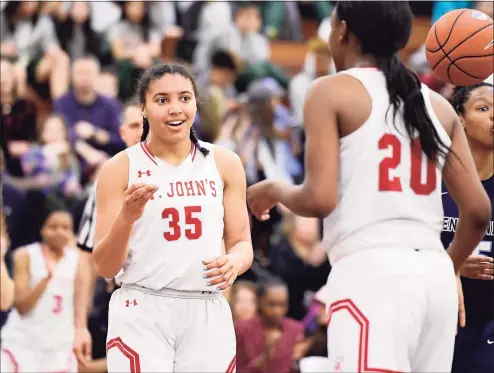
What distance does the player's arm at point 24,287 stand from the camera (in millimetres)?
7773

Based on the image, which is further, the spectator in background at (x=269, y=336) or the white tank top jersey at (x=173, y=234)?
the spectator in background at (x=269, y=336)

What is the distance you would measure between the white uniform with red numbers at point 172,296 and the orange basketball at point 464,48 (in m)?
1.51

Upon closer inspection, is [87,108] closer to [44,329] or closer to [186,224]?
[44,329]

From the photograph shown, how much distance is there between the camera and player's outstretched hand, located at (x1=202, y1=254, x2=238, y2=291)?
439 centimetres

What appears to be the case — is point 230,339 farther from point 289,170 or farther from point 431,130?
point 289,170

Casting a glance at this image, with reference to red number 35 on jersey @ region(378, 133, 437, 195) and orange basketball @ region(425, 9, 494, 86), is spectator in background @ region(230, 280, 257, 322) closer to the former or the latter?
orange basketball @ region(425, 9, 494, 86)

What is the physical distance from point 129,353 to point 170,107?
110 cm

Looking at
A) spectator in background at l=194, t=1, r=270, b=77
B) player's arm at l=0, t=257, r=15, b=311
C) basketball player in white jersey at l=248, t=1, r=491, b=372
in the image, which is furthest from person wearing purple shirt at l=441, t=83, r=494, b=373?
spectator in background at l=194, t=1, r=270, b=77

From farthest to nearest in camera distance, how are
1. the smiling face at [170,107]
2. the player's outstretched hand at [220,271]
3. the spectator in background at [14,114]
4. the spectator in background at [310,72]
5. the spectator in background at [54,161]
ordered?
the spectator in background at [310,72] → the spectator in background at [14,114] → the spectator in background at [54,161] → the smiling face at [170,107] → the player's outstretched hand at [220,271]

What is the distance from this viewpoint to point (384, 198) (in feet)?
13.0

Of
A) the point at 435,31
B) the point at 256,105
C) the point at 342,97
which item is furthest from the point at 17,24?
the point at 342,97

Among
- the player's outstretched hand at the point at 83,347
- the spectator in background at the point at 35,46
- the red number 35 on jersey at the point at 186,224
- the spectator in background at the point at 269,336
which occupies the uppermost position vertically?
the spectator in background at the point at 35,46

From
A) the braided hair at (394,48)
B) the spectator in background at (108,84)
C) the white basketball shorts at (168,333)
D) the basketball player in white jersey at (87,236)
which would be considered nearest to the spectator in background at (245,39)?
the spectator in background at (108,84)

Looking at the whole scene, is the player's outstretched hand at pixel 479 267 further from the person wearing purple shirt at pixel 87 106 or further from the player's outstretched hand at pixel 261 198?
the person wearing purple shirt at pixel 87 106
